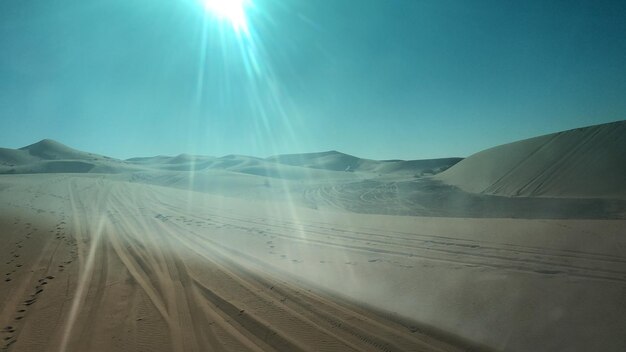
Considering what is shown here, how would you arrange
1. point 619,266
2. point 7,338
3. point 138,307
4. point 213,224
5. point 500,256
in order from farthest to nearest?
point 213,224 → point 500,256 → point 619,266 → point 138,307 → point 7,338

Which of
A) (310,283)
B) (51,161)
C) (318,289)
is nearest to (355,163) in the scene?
(51,161)

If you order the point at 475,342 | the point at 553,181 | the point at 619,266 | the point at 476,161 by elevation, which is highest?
the point at 476,161

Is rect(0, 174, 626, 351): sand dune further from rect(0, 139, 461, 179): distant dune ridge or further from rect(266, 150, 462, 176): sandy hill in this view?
rect(266, 150, 462, 176): sandy hill

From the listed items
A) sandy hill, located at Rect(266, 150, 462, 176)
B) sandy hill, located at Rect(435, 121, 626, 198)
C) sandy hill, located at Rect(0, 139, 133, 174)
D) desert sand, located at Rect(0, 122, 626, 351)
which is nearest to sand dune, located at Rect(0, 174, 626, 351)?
desert sand, located at Rect(0, 122, 626, 351)

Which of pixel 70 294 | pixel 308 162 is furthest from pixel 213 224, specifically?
pixel 308 162

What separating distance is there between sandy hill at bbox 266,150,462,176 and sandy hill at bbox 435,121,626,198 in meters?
49.6

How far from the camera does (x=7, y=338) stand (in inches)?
151

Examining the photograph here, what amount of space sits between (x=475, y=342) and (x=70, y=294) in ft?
20.6

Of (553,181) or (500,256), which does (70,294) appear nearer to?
(500,256)

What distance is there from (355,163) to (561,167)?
8987cm

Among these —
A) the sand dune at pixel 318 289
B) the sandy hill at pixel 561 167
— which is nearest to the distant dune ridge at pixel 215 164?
the sandy hill at pixel 561 167

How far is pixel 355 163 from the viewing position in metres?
110

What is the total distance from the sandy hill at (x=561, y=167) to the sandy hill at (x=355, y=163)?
4964 cm

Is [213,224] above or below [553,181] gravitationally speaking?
below
